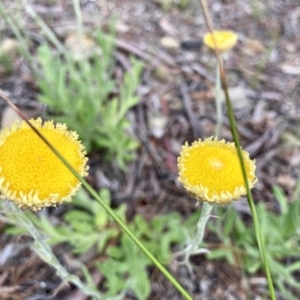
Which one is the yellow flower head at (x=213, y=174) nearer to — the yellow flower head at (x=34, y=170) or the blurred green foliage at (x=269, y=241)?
the yellow flower head at (x=34, y=170)

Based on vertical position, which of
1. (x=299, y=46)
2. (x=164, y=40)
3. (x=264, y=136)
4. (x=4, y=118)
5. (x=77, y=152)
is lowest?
(x=299, y=46)

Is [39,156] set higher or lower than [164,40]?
higher

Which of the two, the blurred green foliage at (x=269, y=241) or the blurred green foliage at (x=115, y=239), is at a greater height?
the blurred green foliage at (x=115, y=239)

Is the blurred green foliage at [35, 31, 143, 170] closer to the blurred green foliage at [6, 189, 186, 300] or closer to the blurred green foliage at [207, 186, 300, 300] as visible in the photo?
the blurred green foliage at [6, 189, 186, 300]

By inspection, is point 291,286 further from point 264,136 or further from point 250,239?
Answer: point 264,136

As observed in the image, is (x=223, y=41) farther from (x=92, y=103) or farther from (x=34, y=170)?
(x=34, y=170)

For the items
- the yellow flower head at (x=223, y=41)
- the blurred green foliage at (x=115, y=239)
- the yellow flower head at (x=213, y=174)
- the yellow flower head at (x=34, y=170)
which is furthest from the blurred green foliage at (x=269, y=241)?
the yellow flower head at (x=34, y=170)

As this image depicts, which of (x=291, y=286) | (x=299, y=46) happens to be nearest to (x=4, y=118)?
(x=291, y=286)
